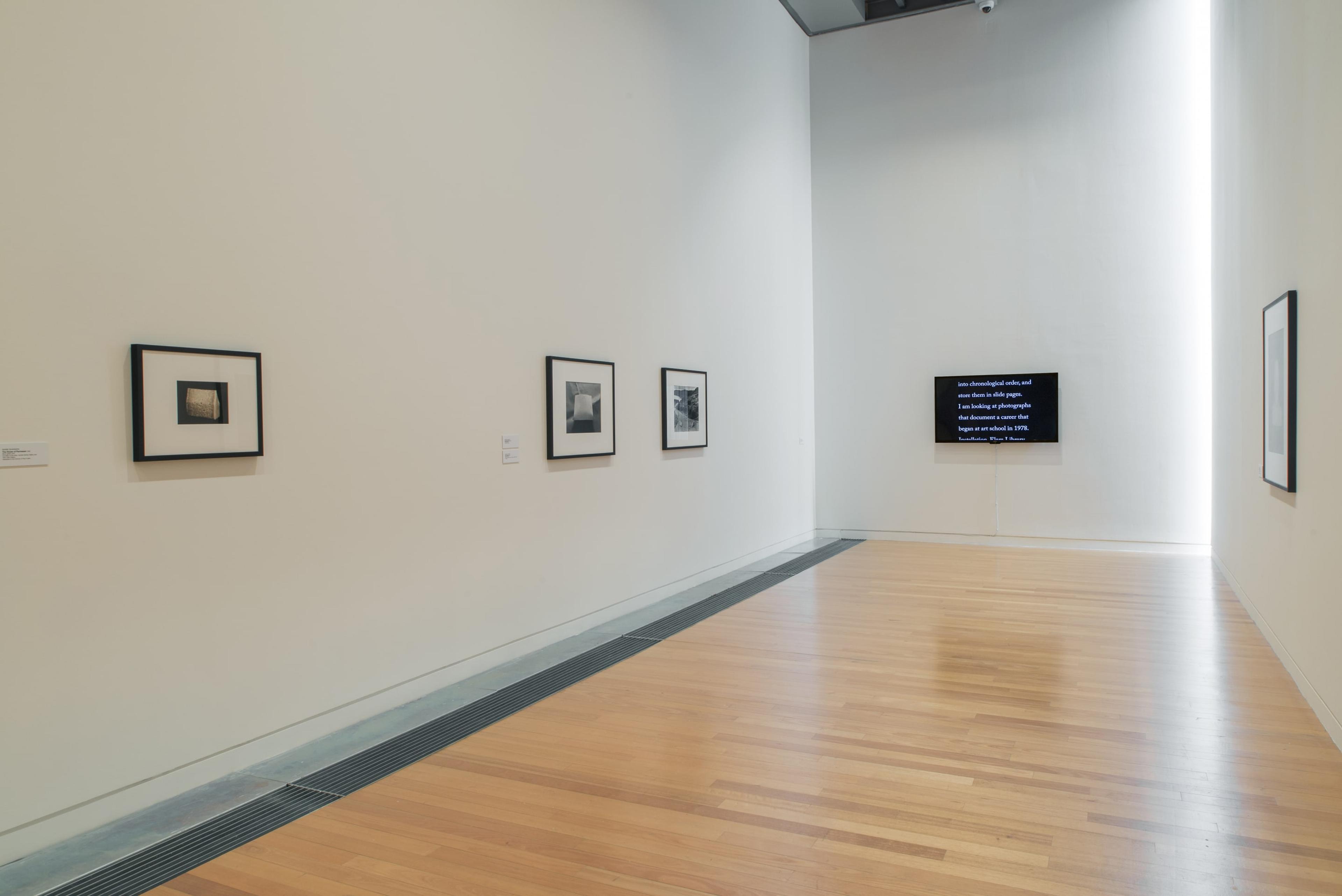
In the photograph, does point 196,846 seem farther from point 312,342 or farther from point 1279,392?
point 1279,392

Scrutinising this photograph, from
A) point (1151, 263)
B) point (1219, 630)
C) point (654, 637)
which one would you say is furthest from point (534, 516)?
point (1151, 263)

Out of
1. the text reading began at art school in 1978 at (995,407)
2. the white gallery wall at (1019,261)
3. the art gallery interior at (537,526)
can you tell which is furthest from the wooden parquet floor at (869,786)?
the text reading began at art school in 1978 at (995,407)

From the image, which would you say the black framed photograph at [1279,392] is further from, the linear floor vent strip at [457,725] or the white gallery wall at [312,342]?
the white gallery wall at [312,342]

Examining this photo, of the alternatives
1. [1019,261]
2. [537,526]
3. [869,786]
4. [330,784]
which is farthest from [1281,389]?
[1019,261]

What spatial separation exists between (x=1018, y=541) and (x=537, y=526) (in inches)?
261

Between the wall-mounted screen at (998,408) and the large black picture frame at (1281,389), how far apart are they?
438cm

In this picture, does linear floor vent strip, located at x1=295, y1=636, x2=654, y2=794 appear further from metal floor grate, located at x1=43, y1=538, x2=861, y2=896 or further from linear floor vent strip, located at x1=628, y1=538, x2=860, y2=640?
linear floor vent strip, located at x1=628, y1=538, x2=860, y2=640

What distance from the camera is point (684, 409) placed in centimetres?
793

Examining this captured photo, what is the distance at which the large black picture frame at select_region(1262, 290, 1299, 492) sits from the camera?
16.1 ft

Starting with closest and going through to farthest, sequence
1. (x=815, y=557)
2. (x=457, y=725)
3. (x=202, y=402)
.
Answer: (x=202, y=402) → (x=457, y=725) → (x=815, y=557)

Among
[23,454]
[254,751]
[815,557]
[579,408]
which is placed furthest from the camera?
[815,557]

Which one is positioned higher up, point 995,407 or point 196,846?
point 995,407

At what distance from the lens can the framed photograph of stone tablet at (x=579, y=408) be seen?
20.0 ft

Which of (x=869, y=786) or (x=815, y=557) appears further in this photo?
(x=815, y=557)
